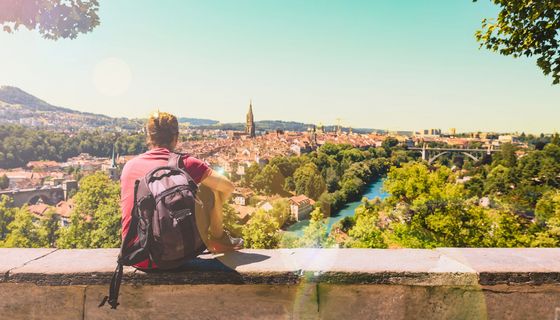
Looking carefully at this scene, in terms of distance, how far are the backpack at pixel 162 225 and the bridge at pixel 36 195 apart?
60.2 m

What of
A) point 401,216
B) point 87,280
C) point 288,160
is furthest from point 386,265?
point 288,160

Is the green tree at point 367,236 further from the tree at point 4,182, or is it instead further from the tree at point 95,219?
the tree at point 4,182

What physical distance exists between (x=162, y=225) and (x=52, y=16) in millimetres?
4032

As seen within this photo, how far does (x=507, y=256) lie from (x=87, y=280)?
1717 mm

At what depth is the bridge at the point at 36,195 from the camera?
52.8 metres

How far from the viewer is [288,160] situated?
67.6m

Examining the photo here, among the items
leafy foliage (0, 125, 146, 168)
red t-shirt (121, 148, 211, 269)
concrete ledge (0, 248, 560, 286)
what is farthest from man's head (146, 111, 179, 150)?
leafy foliage (0, 125, 146, 168)

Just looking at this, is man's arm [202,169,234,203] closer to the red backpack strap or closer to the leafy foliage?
the red backpack strap

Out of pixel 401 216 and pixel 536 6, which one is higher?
pixel 536 6

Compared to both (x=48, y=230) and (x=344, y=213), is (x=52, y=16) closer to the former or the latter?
(x=48, y=230)

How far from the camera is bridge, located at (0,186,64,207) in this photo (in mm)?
52812

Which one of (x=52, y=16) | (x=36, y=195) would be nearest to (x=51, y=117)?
(x=36, y=195)

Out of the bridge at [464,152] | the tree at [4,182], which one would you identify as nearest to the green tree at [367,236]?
the bridge at [464,152]

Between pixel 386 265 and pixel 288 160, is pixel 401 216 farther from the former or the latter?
pixel 288 160
